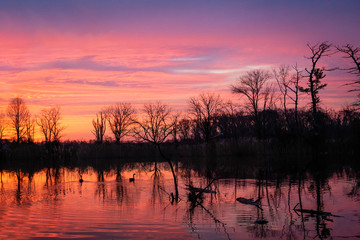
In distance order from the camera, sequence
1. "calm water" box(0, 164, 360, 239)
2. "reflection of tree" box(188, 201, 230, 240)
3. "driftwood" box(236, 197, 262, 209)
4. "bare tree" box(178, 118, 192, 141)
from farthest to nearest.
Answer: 1. "bare tree" box(178, 118, 192, 141)
2. "driftwood" box(236, 197, 262, 209)
3. "reflection of tree" box(188, 201, 230, 240)
4. "calm water" box(0, 164, 360, 239)

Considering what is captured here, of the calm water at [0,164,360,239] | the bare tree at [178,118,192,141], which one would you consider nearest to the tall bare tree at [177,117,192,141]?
the bare tree at [178,118,192,141]

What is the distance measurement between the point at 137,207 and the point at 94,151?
3104cm

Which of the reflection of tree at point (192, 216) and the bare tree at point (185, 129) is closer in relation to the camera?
the reflection of tree at point (192, 216)

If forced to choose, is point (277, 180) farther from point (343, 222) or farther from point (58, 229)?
point (58, 229)

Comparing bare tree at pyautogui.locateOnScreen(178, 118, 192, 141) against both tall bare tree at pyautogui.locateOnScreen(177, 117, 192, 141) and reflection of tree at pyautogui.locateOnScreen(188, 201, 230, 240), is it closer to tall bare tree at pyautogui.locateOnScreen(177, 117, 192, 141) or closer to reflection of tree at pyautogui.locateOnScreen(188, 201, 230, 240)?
tall bare tree at pyautogui.locateOnScreen(177, 117, 192, 141)

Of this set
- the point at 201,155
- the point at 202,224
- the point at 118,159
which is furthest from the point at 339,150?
the point at 202,224

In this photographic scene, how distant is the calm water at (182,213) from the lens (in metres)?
9.01

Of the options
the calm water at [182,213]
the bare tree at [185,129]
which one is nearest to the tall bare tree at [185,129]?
the bare tree at [185,129]

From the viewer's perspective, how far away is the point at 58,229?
31.6 feet

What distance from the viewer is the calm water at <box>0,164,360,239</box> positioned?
9008 mm

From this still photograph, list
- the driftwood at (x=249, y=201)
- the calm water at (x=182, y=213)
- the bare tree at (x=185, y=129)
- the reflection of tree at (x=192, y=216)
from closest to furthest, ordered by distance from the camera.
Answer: the calm water at (x=182, y=213)
the reflection of tree at (x=192, y=216)
the driftwood at (x=249, y=201)
the bare tree at (x=185, y=129)

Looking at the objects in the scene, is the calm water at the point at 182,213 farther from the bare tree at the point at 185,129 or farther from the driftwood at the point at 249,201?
the bare tree at the point at 185,129

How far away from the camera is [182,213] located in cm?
1152

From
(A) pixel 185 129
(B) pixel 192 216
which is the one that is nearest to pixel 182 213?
(B) pixel 192 216
